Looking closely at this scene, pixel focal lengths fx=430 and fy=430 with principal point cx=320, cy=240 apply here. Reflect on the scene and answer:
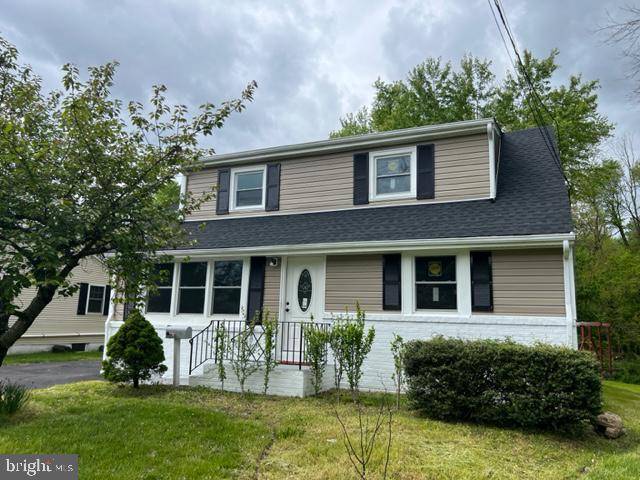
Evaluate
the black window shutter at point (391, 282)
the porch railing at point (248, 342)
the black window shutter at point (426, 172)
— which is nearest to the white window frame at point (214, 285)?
the porch railing at point (248, 342)

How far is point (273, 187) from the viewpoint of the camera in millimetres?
11148

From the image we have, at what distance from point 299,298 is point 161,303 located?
372cm

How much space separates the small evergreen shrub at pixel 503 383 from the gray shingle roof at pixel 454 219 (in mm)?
2504

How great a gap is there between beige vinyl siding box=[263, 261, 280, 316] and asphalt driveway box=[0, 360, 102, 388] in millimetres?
4936

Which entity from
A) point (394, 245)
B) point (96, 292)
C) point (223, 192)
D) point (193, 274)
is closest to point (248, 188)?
point (223, 192)

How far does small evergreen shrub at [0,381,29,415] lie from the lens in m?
5.68

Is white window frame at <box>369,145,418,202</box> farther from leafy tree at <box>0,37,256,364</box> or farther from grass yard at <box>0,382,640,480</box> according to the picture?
grass yard at <box>0,382,640,480</box>

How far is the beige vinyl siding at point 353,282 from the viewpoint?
8750mm

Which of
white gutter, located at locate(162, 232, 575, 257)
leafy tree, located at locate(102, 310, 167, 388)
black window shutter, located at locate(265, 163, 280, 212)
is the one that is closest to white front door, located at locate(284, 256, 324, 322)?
white gutter, located at locate(162, 232, 575, 257)

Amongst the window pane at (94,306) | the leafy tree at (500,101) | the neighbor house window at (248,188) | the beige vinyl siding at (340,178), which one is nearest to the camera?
the beige vinyl siding at (340,178)

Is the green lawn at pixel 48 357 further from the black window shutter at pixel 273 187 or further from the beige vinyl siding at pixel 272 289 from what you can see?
the black window shutter at pixel 273 187

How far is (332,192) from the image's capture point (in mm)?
10500

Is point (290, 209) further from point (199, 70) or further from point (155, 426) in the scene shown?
point (155, 426)

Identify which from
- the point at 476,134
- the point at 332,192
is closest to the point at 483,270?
the point at 476,134
